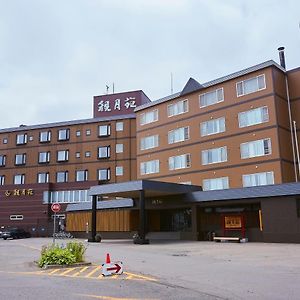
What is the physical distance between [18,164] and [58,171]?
21.7 ft

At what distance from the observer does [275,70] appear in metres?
36.6

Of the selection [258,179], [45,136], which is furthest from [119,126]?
[258,179]

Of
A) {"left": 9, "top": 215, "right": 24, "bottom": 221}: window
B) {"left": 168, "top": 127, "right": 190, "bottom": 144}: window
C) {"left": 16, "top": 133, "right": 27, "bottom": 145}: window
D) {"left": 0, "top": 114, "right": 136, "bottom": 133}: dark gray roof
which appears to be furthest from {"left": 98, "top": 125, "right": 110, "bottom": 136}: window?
{"left": 9, "top": 215, "right": 24, "bottom": 221}: window

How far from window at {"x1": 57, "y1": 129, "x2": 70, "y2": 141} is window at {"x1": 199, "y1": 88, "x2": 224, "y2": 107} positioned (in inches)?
1005

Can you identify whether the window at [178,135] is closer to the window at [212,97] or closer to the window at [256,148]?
the window at [212,97]

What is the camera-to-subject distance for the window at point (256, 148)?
1398 inches

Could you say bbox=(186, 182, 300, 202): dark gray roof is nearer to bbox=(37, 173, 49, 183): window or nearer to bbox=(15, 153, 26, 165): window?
bbox=(37, 173, 49, 183): window

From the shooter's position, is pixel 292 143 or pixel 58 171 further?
pixel 58 171

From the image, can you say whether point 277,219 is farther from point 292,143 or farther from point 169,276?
point 169,276

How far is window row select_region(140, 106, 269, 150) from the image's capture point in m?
36.6

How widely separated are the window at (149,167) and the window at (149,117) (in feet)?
15.5

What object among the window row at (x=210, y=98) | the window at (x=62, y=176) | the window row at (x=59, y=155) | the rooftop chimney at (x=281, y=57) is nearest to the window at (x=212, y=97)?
the window row at (x=210, y=98)

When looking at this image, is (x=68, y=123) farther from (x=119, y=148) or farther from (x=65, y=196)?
(x=65, y=196)

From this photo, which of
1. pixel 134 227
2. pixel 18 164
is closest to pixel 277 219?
pixel 134 227
